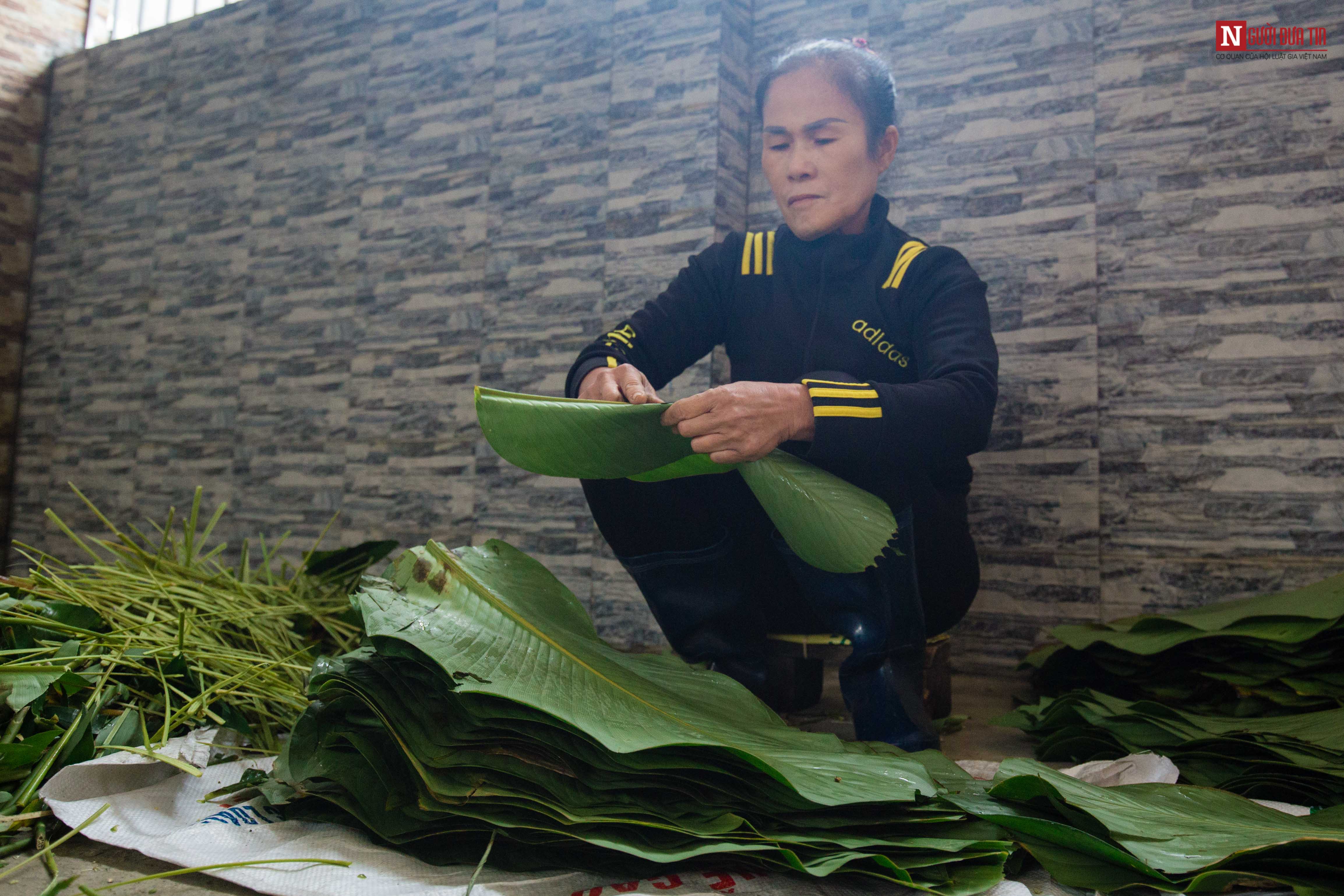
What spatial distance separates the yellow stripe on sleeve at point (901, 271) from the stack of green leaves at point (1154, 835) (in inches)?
26.8

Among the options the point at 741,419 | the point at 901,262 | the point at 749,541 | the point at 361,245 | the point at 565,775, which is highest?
the point at 361,245

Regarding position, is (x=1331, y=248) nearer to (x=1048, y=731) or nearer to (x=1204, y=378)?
(x=1204, y=378)

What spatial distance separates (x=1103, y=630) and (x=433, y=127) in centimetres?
217

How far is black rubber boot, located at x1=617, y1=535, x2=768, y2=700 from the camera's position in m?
1.13

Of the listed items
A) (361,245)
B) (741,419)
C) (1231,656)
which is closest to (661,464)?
(741,419)

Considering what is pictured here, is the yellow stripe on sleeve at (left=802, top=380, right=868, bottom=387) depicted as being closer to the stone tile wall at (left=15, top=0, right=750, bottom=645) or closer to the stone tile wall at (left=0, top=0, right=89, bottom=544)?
the stone tile wall at (left=15, top=0, right=750, bottom=645)

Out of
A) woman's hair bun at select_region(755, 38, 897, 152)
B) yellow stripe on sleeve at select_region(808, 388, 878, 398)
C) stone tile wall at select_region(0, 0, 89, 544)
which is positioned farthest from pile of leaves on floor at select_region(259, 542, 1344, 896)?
stone tile wall at select_region(0, 0, 89, 544)

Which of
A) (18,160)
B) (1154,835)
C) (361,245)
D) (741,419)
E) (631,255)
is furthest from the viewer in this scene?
(18,160)

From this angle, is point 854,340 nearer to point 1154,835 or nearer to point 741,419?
point 741,419

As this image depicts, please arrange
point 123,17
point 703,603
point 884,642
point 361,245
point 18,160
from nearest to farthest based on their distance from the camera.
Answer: point 884,642 < point 703,603 < point 361,245 < point 18,160 < point 123,17

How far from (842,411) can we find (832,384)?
0.12 ft

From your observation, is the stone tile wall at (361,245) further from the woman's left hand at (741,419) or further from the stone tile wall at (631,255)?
the woman's left hand at (741,419)

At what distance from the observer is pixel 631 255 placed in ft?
6.75

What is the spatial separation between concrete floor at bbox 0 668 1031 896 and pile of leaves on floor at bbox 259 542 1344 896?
99 millimetres
